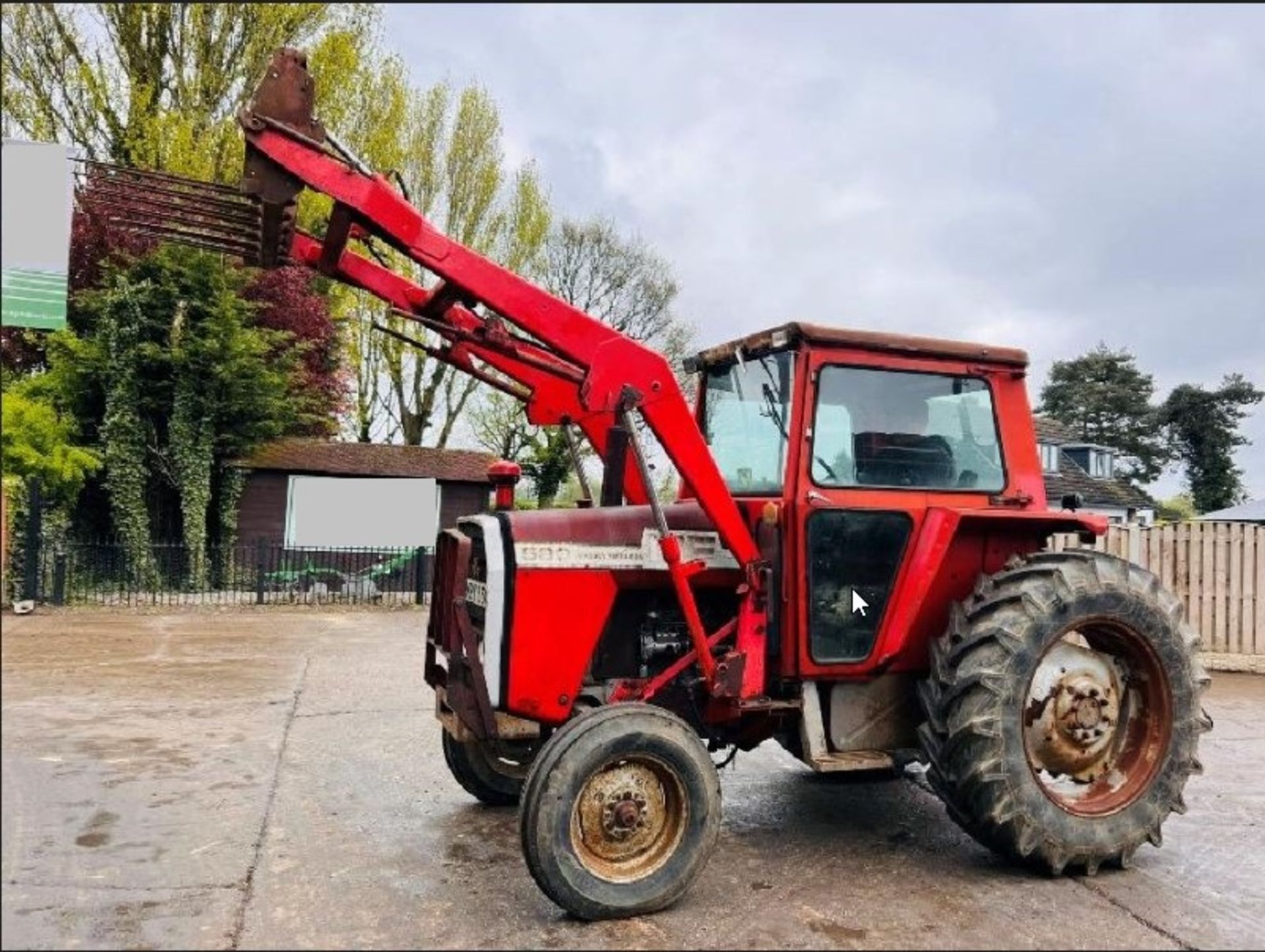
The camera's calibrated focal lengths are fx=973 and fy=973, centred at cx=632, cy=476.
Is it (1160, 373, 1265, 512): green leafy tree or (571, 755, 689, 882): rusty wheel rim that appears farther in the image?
(1160, 373, 1265, 512): green leafy tree

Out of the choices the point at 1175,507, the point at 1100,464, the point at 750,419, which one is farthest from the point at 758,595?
the point at 1175,507

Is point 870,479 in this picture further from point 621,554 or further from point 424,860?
point 424,860

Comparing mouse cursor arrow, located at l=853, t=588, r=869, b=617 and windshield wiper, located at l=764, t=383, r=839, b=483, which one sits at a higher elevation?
windshield wiper, located at l=764, t=383, r=839, b=483

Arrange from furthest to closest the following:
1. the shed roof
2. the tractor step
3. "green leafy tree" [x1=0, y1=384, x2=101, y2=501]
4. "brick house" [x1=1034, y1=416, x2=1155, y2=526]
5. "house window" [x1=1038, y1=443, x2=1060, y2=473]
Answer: "brick house" [x1=1034, y1=416, x2=1155, y2=526] → "house window" [x1=1038, y1=443, x2=1060, y2=473] → the shed roof → "green leafy tree" [x1=0, y1=384, x2=101, y2=501] → the tractor step

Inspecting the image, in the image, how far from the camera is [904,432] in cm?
455

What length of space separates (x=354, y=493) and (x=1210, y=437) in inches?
1293

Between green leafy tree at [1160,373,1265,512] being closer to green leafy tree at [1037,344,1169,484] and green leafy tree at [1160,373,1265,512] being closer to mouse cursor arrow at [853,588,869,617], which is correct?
green leafy tree at [1037,344,1169,484]

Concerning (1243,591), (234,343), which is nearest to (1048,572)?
(1243,591)

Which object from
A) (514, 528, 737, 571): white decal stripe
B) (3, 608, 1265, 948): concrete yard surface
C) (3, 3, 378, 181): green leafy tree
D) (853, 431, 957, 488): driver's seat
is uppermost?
(3, 3, 378, 181): green leafy tree

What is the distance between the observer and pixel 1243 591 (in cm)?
1051

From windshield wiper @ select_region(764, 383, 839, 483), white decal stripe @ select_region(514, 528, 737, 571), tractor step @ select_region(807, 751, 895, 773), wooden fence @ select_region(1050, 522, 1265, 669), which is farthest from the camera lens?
wooden fence @ select_region(1050, 522, 1265, 669)

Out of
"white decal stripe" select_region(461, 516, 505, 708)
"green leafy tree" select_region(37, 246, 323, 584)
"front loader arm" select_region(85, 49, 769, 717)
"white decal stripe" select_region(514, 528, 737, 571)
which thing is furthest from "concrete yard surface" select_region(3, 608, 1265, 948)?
"green leafy tree" select_region(37, 246, 323, 584)

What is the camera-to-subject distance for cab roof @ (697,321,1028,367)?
14.1 feet

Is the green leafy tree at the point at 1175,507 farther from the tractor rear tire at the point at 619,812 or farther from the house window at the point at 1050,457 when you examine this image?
the tractor rear tire at the point at 619,812
